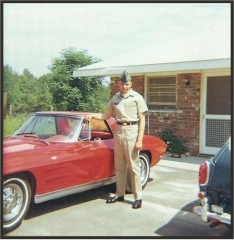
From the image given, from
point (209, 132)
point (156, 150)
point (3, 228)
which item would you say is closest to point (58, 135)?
point (3, 228)

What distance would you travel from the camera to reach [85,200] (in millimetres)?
5480

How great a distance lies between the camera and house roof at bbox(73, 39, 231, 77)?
8.52m

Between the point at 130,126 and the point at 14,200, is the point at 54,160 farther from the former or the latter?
the point at 130,126

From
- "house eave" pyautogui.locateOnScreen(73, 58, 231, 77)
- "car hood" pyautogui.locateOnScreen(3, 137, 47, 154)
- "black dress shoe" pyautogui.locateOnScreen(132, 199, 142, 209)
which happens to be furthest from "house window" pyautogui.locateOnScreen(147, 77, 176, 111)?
A: "car hood" pyautogui.locateOnScreen(3, 137, 47, 154)

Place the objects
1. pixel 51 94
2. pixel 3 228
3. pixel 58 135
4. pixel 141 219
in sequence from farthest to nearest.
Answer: pixel 51 94
pixel 58 135
pixel 141 219
pixel 3 228

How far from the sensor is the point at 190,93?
988 centimetres

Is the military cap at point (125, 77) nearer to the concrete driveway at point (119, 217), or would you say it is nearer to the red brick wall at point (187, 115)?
the concrete driveway at point (119, 217)

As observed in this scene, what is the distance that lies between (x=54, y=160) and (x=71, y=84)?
13.6 meters

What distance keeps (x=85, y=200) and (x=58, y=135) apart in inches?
44.2

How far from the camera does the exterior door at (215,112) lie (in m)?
9.30

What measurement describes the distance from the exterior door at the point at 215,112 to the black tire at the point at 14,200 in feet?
20.9

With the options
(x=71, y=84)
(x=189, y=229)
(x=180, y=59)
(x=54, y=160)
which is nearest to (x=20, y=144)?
(x=54, y=160)

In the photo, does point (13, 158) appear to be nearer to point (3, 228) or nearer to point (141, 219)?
point (3, 228)

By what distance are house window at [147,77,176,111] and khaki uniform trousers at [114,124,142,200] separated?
5.40 m
